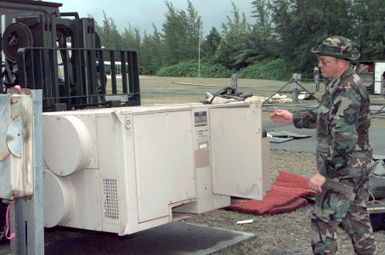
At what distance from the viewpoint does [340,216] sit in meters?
4.31

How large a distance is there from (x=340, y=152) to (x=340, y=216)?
0.47 meters

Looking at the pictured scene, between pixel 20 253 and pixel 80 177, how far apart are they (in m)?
1.17

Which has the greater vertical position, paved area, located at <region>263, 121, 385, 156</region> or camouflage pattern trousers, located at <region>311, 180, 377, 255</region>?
camouflage pattern trousers, located at <region>311, 180, 377, 255</region>

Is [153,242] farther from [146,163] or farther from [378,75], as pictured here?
[378,75]

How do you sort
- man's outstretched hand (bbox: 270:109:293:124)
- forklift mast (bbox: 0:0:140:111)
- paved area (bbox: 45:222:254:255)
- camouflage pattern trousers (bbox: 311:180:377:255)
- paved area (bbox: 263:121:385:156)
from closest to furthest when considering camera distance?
1. camouflage pattern trousers (bbox: 311:180:377:255)
2. man's outstretched hand (bbox: 270:109:293:124)
3. forklift mast (bbox: 0:0:140:111)
4. paved area (bbox: 45:222:254:255)
5. paved area (bbox: 263:121:385:156)

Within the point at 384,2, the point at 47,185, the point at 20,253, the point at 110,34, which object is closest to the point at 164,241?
the point at 47,185

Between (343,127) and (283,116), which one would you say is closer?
(343,127)

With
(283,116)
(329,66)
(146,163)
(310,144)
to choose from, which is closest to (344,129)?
(329,66)

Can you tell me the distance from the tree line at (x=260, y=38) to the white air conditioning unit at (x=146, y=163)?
42952 millimetres

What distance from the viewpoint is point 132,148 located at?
4.32 metres

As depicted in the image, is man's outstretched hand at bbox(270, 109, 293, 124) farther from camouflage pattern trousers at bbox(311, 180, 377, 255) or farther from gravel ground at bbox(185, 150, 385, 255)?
gravel ground at bbox(185, 150, 385, 255)

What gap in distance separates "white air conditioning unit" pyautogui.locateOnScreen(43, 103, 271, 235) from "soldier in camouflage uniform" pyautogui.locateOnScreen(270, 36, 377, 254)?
0.70 m

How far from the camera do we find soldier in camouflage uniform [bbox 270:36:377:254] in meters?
4.20

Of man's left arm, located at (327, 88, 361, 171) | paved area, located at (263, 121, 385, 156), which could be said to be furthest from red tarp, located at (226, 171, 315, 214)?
paved area, located at (263, 121, 385, 156)
